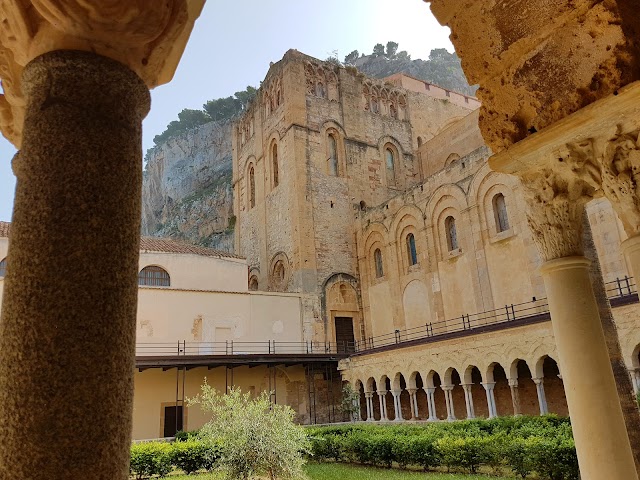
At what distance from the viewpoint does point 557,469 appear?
8203 mm

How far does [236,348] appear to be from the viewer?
22.3 meters

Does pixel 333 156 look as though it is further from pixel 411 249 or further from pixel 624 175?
pixel 624 175

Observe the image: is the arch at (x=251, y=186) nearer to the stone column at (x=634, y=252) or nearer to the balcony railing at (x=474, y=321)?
the balcony railing at (x=474, y=321)

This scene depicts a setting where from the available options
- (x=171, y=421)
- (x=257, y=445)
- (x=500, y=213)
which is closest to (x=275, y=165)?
(x=500, y=213)

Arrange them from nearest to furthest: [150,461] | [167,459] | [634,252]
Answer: [634,252]
[150,461]
[167,459]

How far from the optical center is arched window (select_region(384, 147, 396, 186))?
29.8 m

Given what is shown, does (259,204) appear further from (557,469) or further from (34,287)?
(34,287)

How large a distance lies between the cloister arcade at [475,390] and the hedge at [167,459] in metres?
7.94

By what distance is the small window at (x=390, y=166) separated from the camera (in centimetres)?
2981

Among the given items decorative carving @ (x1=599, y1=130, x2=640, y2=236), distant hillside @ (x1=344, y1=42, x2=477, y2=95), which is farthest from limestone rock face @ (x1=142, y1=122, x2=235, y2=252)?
decorative carving @ (x1=599, y1=130, x2=640, y2=236)

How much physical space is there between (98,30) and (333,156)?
27.0 metres

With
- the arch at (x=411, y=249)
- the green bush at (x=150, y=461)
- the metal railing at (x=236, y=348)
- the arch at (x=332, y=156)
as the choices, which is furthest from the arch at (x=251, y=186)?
the green bush at (x=150, y=461)

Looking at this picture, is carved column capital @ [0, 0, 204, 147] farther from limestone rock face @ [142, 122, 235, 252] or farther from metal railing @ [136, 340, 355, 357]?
limestone rock face @ [142, 122, 235, 252]

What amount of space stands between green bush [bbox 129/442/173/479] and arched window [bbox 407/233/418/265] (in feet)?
48.2
